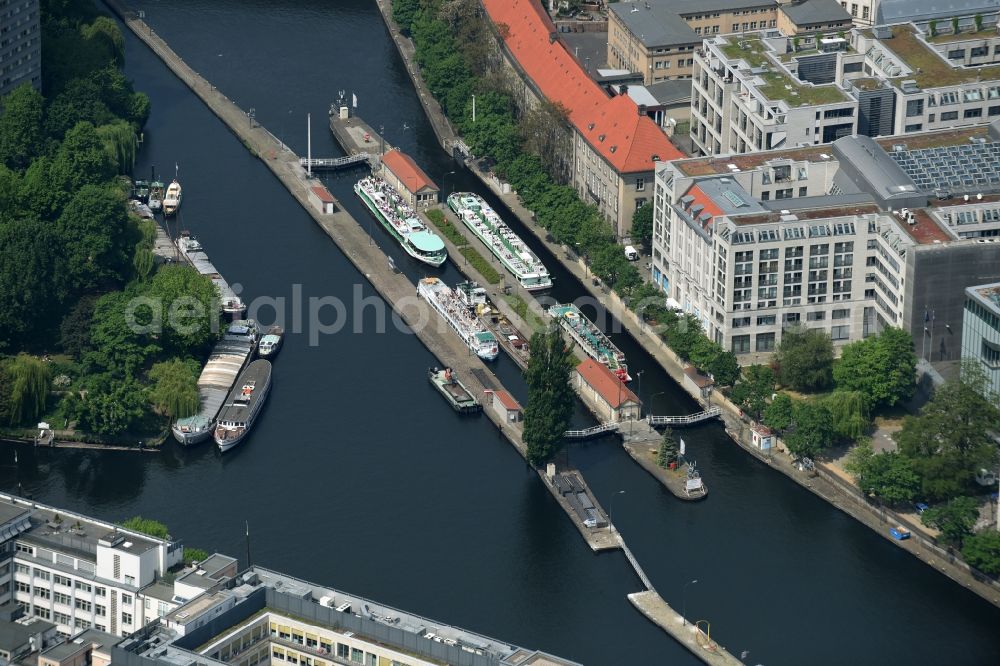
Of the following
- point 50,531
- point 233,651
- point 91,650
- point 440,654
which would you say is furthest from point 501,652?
point 50,531

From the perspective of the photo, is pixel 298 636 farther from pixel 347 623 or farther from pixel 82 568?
pixel 82 568

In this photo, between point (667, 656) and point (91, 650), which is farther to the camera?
point (667, 656)

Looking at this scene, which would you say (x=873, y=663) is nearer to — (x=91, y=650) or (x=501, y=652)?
(x=501, y=652)

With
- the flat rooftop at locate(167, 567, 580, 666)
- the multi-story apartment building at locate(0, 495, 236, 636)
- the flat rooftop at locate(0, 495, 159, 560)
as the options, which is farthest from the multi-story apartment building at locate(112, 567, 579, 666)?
the flat rooftop at locate(0, 495, 159, 560)

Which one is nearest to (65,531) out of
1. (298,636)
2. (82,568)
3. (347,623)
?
(82,568)

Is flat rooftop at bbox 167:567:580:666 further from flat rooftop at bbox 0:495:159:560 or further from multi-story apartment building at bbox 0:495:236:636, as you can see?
flat rooftop at bbox 0:495:159:560
